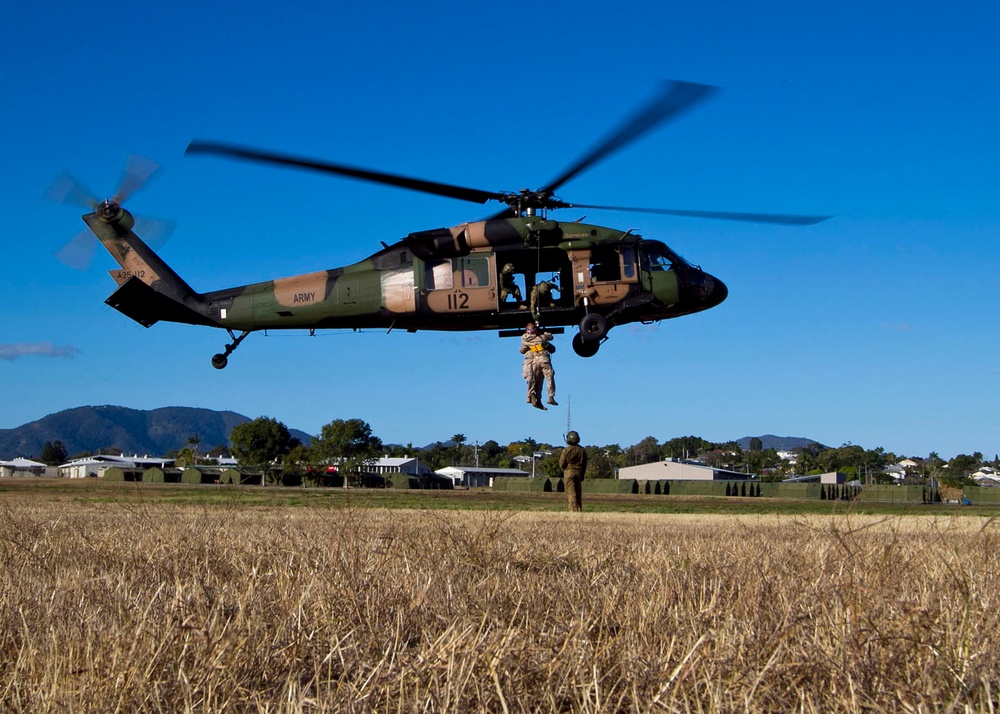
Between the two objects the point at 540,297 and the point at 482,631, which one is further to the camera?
the point at 540,297

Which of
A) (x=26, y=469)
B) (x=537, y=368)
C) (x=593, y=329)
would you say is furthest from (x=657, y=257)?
(x=26, y=469)

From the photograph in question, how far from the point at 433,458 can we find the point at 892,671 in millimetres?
Result: 198212

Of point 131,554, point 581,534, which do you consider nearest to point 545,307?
point 581,534

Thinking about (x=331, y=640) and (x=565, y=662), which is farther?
(x=331, y=640)

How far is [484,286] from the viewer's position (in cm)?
1728

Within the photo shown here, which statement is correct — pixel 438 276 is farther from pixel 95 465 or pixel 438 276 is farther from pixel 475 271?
pixel 95 465

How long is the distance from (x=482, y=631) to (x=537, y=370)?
36.8ft

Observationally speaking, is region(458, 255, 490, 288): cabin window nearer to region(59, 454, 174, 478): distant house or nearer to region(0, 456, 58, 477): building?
region(59, 454, 174, 478): distant house

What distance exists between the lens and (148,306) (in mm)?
19094

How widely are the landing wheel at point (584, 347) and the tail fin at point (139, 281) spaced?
7339mm

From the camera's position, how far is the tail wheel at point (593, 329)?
16.8 meters

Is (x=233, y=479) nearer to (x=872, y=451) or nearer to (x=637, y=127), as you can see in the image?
(x=637, y=127)

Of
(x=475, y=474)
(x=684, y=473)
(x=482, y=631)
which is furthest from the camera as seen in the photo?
(x=475, y=474)

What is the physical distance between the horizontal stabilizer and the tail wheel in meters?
7.52
